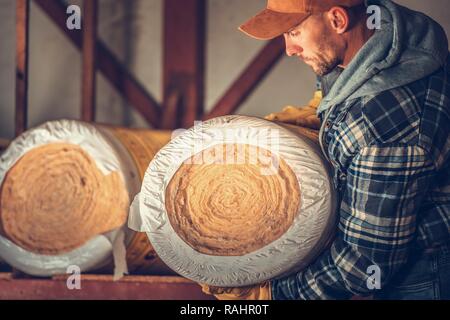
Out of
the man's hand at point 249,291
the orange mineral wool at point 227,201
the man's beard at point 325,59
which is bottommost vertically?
the man's hand at point 249,291

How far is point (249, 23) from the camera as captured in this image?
2.83 meters

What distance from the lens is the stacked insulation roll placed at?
316cm

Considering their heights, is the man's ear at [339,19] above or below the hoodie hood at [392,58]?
above

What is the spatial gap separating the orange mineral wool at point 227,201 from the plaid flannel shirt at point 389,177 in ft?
0.78

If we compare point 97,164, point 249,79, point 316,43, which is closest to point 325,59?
point 316,43

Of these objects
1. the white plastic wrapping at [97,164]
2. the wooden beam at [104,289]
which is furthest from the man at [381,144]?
the white plastic wrapping at [97,164]

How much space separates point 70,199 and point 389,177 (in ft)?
4.65

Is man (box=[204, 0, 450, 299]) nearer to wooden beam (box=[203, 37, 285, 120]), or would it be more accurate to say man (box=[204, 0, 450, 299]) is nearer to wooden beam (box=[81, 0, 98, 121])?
wooden beam (box=[81, 0, 98, 121])

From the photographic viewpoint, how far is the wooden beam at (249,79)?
5.38 metres

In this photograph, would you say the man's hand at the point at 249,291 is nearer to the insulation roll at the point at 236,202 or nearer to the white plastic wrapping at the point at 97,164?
the insulation roll at the point at 236,202

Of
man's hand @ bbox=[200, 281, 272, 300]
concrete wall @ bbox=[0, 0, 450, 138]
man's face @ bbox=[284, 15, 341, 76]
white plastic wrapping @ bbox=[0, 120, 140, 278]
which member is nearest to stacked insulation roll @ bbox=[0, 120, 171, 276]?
white plastic wrapping @ bbox=[0, 120, 140, 278]

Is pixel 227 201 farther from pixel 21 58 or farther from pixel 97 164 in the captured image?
pixel 21 58

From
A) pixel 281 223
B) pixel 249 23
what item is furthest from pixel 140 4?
pixel 281 223

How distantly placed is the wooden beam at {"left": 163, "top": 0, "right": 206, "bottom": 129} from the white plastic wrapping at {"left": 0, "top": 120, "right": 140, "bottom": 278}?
227 cm
